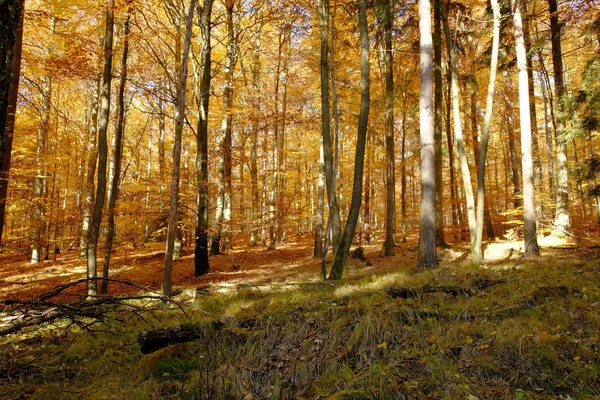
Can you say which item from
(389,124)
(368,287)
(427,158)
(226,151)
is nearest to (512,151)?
(389,124)

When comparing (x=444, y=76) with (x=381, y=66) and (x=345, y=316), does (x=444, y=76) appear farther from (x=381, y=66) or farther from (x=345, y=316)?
(x=345, y=316)

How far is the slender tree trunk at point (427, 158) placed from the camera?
7.51 m

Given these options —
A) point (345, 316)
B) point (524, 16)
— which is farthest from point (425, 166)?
point (524, 16)

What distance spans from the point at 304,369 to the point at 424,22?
8.05m

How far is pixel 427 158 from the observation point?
7.55 metres

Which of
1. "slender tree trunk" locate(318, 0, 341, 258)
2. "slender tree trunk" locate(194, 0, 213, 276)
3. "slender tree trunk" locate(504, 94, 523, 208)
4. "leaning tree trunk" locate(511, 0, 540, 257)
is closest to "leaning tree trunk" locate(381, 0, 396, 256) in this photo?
"slender tree trunk" locate(318, 0, 341, 258)

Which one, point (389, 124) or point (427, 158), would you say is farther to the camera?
point (389, 124)

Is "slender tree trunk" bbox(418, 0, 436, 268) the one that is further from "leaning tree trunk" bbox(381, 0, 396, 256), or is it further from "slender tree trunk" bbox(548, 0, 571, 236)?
"slender tree trunk" bbox(548, 0, 571, 236)

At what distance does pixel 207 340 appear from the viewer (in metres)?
3.70

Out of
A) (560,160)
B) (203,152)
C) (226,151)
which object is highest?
(226,151)

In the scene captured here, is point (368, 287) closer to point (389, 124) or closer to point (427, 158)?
point (427, 158)

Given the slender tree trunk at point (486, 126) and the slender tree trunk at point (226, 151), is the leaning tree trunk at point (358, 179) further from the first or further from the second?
the slender tree trunk at point (226, 151)

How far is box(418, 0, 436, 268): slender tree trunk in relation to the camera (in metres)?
7.51

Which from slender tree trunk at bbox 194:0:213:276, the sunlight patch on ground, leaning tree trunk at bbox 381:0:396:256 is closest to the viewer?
the sunlight patch on ground
